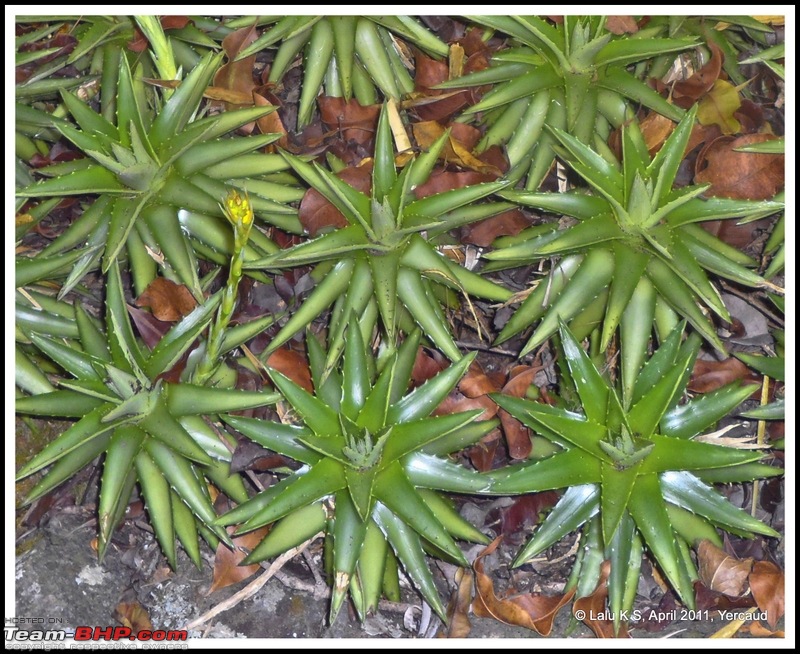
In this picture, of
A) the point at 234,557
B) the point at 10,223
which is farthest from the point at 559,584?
the point at 10,223

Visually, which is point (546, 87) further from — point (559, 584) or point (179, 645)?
point (179, 645)

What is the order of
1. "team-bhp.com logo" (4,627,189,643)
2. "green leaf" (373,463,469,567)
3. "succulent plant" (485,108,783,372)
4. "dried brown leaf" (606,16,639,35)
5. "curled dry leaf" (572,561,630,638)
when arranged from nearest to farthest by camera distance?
"green leaf" (373,463,469,567)
"succulent plant" (485,108,783,372)
"curled dry leaf" (572,561,630,638)
"team-bhp.com logo" (4,627,189,643)
"dried brown leaf" (606,16,639,35)

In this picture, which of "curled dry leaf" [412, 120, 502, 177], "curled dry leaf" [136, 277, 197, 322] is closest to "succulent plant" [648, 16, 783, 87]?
"curled dry leaf" [412, 120, 502, 177]

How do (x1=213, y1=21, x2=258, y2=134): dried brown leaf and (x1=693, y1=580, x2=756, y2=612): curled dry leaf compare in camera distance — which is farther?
(x1=213, y1=21, x2=258, y2=134): dried brown leaf

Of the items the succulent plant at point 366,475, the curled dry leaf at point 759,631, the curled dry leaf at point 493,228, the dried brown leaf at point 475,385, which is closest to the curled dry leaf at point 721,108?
the curled dry leaf at point 493,228

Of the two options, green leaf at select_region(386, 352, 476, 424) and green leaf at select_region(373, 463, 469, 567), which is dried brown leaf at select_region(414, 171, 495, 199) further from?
green leaf at select_region(373, 463, 469, 567)

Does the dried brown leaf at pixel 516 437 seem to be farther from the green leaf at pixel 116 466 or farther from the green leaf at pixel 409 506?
the green leaf at pixel 116 466

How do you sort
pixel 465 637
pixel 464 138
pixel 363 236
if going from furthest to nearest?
pixel 464 138, pixel 465 637, pixel 363 236
